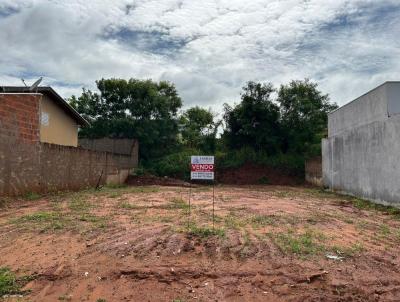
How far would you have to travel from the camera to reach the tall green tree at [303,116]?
28922mm

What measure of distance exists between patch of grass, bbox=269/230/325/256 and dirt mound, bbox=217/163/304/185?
64.5 ft

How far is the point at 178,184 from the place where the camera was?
24.0 metres

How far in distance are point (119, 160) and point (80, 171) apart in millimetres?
6022

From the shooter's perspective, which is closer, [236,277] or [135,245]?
[236,277]

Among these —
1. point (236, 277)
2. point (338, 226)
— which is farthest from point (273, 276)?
point (338, 226)

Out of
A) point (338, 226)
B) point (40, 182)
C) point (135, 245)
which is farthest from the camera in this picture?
point (40, 182)

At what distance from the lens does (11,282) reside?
517cm

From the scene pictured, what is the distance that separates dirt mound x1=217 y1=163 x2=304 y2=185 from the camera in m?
27.8

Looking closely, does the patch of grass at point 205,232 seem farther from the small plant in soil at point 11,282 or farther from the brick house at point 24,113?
the brick house at point 24,113

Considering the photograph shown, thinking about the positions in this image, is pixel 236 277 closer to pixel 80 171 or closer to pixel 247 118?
pixel 80 171

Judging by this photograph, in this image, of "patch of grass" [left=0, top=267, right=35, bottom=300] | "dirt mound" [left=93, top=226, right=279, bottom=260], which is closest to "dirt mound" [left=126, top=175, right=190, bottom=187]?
"dirt mound" [left=93, top=226, right=279, bottom=260]

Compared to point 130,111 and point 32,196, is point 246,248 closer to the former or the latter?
point 32,196

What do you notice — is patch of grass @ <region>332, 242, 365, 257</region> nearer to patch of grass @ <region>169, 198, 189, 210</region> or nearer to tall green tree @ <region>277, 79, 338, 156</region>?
patch of grass @ <region>169, 198, 189, 210</region>

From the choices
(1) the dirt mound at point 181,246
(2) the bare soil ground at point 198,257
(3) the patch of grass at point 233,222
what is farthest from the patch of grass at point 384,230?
(1) the dirt mound at point 181,246
